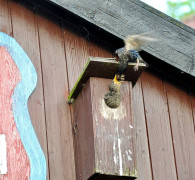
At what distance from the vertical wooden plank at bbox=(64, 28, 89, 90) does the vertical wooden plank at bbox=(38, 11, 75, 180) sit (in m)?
0.02

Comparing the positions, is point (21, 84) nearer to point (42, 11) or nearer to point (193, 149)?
point (42, 11)

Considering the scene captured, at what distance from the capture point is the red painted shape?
8.20 ft

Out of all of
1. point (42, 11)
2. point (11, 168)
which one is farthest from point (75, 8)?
point (11, 168)

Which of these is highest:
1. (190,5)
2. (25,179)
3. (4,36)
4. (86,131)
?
(190,5)

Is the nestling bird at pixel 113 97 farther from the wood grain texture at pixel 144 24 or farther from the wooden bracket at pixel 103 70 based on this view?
the wood grain texture at pixel 144 24

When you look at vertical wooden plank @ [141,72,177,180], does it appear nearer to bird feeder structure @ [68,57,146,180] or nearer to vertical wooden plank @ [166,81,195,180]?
vertical wooden plank @ [166,81,195,180]

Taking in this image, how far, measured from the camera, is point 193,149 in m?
2.88

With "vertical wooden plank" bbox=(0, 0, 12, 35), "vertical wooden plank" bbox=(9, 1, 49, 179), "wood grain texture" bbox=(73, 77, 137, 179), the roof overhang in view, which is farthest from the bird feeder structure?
"vertical wooden plank" bbox=(0, 0, 12, 35)

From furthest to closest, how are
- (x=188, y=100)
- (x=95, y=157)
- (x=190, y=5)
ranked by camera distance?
(x=190, y=5), (x=188, y=100), (x=95, y=157)

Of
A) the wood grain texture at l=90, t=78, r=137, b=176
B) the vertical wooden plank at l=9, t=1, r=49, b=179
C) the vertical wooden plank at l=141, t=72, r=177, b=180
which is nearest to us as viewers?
the wood grain texture at l=90, t=78, r=137, b=176

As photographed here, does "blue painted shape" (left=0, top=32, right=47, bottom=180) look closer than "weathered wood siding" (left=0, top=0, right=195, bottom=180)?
Yes

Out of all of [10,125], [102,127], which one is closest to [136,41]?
[102,127]

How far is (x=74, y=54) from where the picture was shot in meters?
2.86

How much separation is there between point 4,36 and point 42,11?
0.81ft
